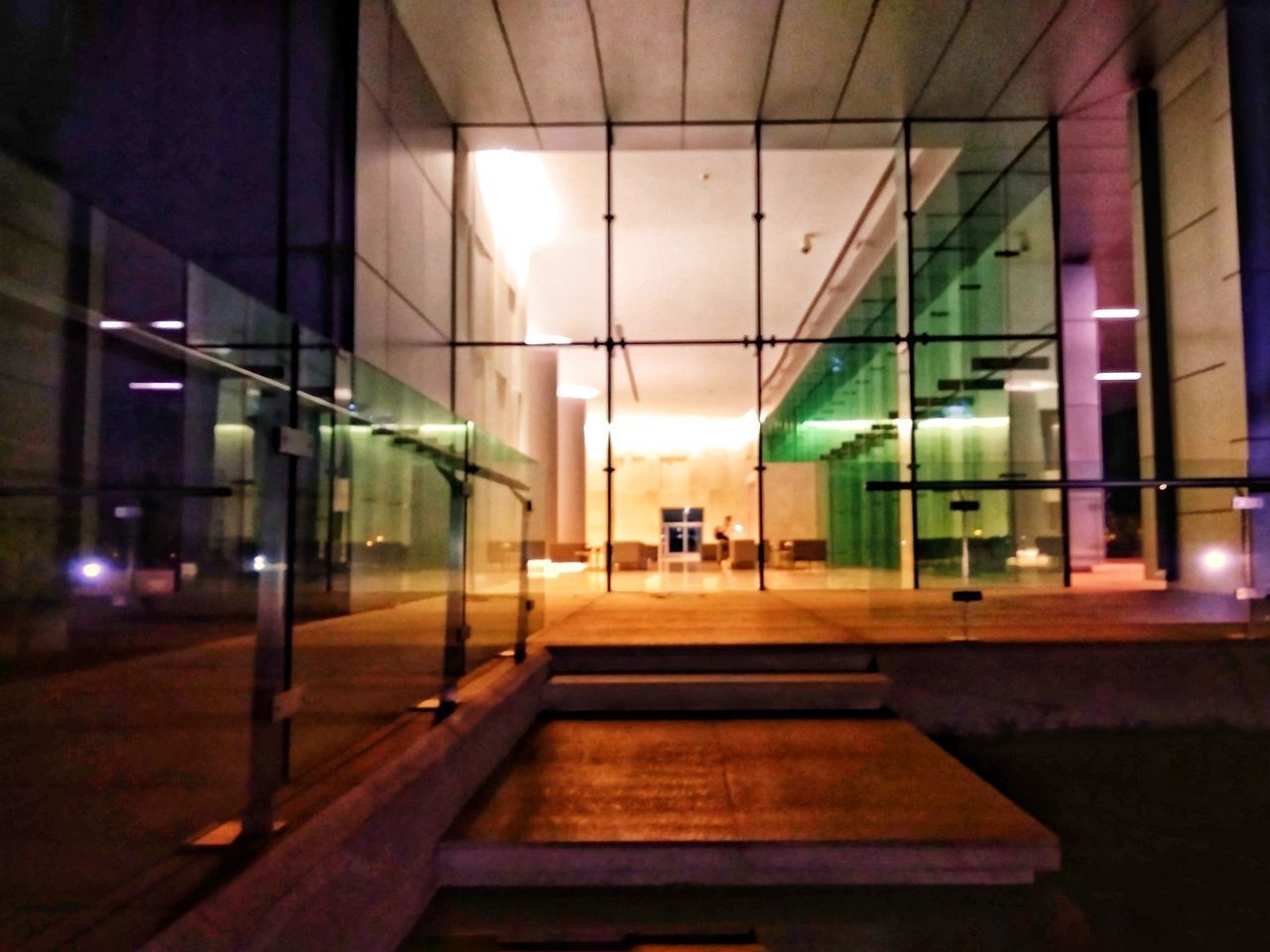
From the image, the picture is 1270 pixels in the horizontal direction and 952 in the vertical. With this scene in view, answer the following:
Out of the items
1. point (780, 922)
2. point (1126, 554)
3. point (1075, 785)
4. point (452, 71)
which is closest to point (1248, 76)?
point (1126, 554)

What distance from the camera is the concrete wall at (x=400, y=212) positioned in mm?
8680

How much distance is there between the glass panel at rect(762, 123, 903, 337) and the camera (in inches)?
476

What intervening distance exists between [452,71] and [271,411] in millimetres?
8411

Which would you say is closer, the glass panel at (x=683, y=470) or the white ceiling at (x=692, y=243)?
the white ceiling at (x=692, y=243)

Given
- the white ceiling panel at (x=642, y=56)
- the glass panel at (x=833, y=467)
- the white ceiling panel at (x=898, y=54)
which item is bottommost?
the glass panel at (x=833, y=467)

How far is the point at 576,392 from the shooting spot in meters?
26.6

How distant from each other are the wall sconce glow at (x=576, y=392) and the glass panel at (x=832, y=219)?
335 inches

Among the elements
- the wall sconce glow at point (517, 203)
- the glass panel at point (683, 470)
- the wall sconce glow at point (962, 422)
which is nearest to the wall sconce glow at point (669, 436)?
the glass panel at point (683, 470)

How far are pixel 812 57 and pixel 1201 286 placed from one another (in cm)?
455

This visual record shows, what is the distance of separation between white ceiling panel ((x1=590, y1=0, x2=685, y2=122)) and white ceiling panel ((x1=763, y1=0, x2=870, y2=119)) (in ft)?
3.49

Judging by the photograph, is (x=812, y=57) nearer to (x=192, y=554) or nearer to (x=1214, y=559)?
(x=1214, y=559)

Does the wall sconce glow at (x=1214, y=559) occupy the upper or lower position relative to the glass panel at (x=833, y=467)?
lower

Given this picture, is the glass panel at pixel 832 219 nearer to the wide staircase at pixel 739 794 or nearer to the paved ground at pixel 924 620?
the paved ground at pixel 924 620

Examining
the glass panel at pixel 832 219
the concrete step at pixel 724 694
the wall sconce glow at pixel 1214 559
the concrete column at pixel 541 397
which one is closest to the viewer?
the concrete step at pixel 724 694
